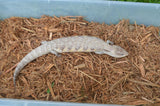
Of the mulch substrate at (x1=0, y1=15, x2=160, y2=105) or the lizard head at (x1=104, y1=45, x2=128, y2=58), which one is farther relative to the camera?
the lizard head at (x1=104, y1=45, x2=128, y2=58)

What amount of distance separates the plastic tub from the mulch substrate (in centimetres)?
13

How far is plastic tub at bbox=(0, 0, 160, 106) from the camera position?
276 centimetres

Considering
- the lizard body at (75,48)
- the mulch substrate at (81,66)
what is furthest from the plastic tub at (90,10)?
the lizard body at (75,48)

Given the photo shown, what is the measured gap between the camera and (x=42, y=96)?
2.24 m

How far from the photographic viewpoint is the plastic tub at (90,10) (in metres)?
2.76

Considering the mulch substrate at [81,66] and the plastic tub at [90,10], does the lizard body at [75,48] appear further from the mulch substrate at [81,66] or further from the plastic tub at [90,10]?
the plastic tub at [90,10]

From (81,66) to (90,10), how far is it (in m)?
1.30

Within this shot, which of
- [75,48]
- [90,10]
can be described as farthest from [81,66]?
[90,10]

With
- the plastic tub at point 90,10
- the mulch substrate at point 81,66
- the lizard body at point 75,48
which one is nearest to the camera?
the mulch substrate at point 81,66

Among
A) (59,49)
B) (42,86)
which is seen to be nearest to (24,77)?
(42,86)

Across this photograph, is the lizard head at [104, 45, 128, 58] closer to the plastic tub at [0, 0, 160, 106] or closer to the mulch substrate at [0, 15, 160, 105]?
the mulch substrate at [0, 15, 160, 105]

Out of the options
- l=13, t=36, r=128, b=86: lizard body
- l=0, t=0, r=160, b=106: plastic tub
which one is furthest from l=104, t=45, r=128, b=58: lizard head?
l=0, t=0, r=160, b=106: plastic tub

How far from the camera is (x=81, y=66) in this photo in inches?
97.1

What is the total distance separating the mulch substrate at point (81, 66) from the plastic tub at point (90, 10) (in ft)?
0.42
